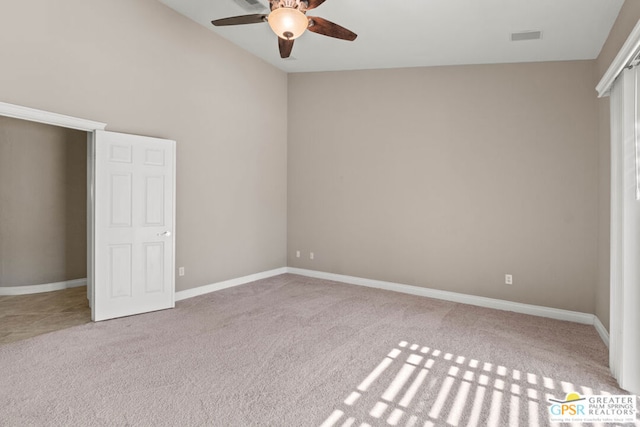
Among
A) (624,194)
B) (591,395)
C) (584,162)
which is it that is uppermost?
(584,162)

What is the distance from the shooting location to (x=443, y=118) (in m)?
5.02

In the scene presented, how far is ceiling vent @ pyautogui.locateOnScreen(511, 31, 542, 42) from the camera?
3865 millimetres

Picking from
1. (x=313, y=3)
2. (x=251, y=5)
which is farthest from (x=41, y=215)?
(x=313, y=3)

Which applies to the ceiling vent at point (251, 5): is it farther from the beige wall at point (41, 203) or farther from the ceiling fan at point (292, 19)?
the beige wall at point (41, 203)

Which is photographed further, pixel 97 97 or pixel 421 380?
pixel 97 97

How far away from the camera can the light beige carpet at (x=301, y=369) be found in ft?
7.49

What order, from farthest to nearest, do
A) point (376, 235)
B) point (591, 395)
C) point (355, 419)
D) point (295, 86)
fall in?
point (295, 86), point (376, 235), point (591, 395), point (355, 419)

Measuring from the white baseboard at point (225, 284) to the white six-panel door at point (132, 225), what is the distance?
0.39 m

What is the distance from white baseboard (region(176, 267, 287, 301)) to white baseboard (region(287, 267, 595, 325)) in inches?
22.6

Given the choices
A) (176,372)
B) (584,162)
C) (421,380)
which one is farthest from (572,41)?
(176,372)

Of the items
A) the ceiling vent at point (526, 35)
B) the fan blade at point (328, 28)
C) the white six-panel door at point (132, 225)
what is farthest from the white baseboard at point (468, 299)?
the fan blade at point (328, 28)

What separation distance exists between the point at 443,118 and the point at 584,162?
1718 mm

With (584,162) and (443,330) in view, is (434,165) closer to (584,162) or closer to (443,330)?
(584,162)

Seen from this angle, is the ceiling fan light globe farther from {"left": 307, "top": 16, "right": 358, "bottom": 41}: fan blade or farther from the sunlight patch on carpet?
the sunlight patch on carpet
